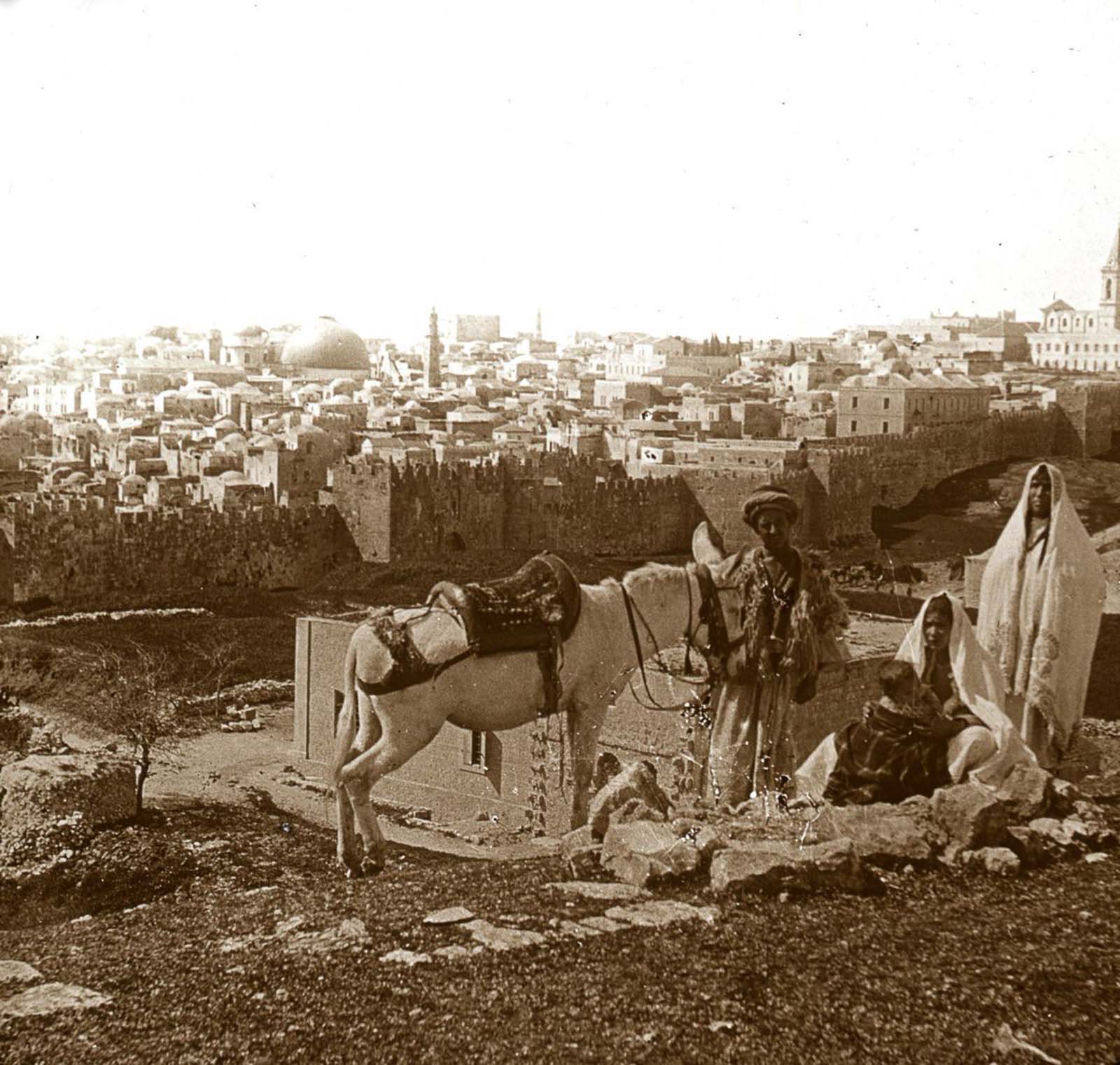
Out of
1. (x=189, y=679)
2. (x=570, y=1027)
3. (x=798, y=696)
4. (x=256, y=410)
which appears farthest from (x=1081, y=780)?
(x=256, y=410)

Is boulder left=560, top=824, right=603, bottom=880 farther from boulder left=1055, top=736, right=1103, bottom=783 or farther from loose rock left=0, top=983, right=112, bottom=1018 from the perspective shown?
→ boulder left=1055, top=736, right=1103, bottom=783

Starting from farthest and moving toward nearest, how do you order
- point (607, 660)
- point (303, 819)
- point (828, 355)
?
point (828, 355) < point (303, 819) < point (607, 660)

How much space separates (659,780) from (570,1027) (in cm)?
349

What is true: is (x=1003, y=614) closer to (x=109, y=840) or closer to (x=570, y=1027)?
(x=570, y=1027)

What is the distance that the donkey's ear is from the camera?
10.8 ft

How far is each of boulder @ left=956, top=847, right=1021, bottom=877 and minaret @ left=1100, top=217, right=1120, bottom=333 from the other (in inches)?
375

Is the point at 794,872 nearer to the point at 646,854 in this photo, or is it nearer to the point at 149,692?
the point at 646,854

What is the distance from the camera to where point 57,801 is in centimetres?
581

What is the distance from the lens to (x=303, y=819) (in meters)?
6.19

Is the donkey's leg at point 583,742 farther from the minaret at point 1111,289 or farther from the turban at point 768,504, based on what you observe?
the minaret at point 1111,289

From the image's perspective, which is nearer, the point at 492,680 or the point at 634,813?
the point at 492,680

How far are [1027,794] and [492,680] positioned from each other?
3.88ft

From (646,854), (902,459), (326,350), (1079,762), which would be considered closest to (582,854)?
(646,854)

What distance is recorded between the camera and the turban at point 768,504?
3227 mm
